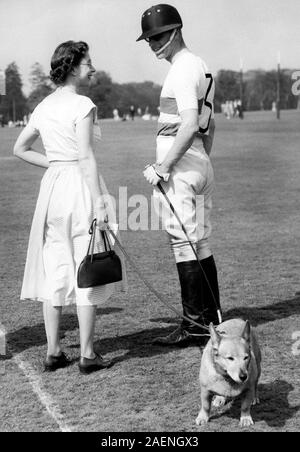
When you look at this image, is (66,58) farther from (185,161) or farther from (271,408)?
(271,408)

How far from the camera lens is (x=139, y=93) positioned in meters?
136

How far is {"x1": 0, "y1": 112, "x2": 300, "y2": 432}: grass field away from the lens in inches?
182

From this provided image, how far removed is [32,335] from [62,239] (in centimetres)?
144

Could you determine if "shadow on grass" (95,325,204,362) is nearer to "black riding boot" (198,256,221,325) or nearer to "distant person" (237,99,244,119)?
"black riding boot" (198,256,221,325)

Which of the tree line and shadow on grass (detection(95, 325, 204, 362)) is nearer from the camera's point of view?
shadow on grass (detection(95, 325, 204, 362))

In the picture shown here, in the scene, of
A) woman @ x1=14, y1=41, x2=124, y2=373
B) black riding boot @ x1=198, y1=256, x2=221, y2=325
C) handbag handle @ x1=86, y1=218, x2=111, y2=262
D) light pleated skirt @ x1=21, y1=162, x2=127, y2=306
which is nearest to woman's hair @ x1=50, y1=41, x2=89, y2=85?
woman @ x1=14, y1=41, x2=124, y2=373

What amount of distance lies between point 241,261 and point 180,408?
503 centimetres

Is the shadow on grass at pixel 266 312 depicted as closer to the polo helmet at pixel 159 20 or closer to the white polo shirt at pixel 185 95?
the white polo shirt at pixel 185 95

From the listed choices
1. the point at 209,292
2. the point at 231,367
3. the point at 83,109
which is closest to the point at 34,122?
the point at 83,109

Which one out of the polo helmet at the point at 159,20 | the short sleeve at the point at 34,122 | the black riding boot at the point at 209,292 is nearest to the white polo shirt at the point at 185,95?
the polo helmet at the point at 159,20

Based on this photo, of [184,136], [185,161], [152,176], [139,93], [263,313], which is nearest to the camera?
[184,136]

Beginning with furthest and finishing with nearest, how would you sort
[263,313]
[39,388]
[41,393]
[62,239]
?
[263,313], [62,239], [39,388], [41,393]

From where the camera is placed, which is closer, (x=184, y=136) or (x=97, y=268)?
(x=97, y=268)

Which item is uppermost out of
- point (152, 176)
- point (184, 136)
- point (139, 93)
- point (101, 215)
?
point (184, 136)
